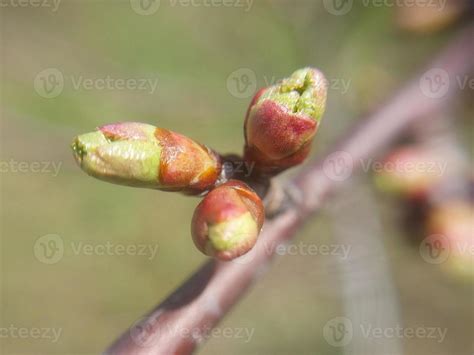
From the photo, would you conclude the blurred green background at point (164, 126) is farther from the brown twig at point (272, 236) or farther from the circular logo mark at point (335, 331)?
the brown twig at point (272, 236)

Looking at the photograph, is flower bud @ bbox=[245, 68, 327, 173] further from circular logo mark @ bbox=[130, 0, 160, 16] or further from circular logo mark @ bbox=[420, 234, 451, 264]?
circular logo mark @ bbox=[130, 0, 160, 16]

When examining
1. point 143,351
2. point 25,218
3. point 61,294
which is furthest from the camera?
point 25,218

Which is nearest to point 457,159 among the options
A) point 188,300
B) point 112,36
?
point 188,300

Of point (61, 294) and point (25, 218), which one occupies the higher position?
point (25, 218)

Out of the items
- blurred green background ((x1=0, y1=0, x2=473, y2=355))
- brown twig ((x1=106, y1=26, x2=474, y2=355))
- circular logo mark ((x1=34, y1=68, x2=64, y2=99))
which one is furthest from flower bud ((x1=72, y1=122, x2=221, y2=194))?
circular logo mark ((x1=34, y1=68, x2=64, y2=99))

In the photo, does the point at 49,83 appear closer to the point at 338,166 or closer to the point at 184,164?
the point at 338,166

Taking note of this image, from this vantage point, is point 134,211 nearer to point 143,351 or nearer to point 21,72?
point 21,72

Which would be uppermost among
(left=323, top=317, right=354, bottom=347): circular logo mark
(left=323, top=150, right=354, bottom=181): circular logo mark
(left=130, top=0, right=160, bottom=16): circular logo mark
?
(left=130, top=0, right=160, bottom=16): circular logo mark
